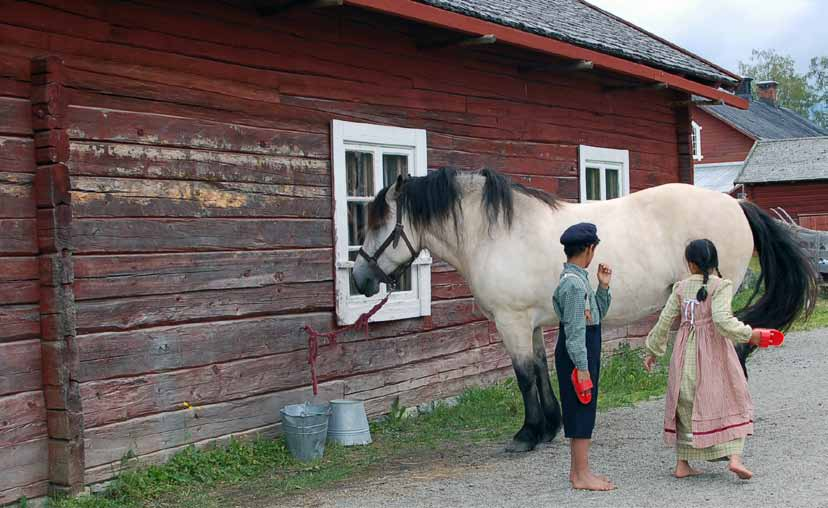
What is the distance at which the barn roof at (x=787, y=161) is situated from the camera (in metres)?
31.2

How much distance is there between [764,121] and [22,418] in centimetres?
4321

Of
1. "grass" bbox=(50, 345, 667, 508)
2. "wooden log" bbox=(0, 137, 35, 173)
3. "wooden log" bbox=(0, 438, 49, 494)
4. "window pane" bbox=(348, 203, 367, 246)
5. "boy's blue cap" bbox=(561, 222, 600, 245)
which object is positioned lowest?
"grass" bbox=(50, 345, 667, 508)

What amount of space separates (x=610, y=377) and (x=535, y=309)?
9.28ft

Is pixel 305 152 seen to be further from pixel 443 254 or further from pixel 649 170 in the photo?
pixel 649 170

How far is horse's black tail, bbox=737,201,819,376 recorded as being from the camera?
6.24 metres

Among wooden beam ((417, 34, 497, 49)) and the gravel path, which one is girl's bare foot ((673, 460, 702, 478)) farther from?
wooden beam ((417, 34, 497, 49))

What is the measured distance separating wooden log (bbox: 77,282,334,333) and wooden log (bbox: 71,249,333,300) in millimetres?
40

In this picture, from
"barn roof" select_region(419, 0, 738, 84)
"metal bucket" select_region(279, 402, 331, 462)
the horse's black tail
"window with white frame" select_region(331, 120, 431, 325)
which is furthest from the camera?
"barn roof" select_region(419, 0, 738, 84)

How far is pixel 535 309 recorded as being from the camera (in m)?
6.04

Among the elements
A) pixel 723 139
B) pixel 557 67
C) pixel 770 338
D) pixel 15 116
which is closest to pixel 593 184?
pixel 557 67

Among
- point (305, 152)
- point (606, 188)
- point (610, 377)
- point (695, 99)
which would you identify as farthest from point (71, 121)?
point (695, 99)

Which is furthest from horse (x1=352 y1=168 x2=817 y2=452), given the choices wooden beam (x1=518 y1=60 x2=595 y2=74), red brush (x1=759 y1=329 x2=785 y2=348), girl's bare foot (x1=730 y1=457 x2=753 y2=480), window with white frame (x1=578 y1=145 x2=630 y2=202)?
window with white frame (x1=578 y1=145 x2=630 y2=202)

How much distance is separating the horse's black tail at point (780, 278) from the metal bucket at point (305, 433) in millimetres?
3090

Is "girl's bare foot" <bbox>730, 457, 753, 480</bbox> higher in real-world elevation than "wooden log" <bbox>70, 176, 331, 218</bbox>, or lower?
lower
